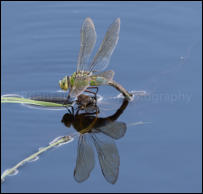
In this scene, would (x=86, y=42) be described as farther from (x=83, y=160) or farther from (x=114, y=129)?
(x=83, y=160)

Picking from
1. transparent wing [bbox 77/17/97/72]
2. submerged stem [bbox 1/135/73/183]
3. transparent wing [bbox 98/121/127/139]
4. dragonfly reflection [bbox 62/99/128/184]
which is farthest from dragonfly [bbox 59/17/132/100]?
submerged stem [bbox 1/135/73/183]

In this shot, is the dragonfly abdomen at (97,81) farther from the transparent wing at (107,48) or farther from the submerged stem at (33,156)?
the submerged stem at (33,156)

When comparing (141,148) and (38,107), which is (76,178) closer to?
(141,148)

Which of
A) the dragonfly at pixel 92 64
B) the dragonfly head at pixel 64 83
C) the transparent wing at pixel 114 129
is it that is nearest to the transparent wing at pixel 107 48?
the dragonfly at pixel 92 64

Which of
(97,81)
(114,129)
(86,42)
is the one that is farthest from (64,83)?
(114,129)

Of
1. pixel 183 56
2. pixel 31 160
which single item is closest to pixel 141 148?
pixel 31 160

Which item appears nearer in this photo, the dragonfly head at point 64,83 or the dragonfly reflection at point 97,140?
the dragonfly reflection at point 97,140
